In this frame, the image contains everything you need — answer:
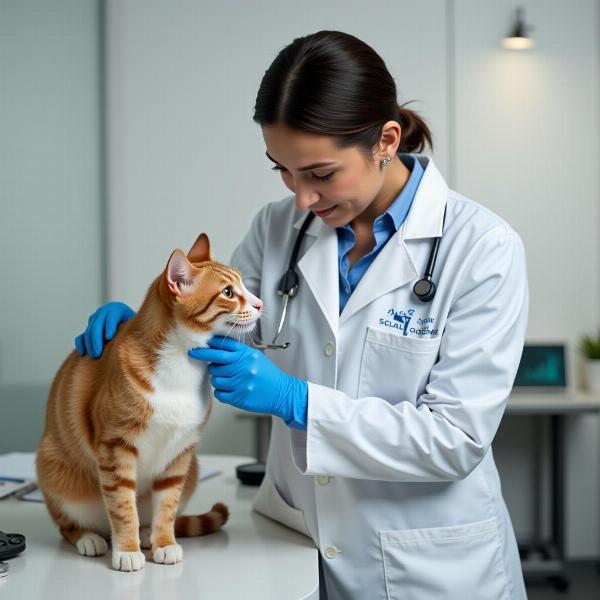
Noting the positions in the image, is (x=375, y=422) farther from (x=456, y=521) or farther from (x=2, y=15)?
(x=2, y=15)

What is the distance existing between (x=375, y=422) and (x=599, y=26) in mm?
3021

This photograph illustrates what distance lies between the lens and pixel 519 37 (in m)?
3.49

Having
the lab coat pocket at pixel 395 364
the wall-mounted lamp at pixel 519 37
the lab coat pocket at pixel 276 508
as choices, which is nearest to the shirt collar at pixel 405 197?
the lab coat pocket at pixel 395 364

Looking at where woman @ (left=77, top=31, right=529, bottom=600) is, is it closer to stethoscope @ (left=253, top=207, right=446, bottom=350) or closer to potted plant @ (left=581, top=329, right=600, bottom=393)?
stethoscope @ (left=253, top=207, right=446, bottom=350)

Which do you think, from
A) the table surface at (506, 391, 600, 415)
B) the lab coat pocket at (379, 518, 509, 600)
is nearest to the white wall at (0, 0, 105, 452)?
the lab coat pocket at (379, 518, 509, 600)

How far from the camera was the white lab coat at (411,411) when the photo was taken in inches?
47.1

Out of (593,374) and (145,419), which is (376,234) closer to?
(145,419)

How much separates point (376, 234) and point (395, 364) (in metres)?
0.26

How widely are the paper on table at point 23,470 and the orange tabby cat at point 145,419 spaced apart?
12.3 inches

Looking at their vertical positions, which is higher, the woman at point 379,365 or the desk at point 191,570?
the woman at point 379,365

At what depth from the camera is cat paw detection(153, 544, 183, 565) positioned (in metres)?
1.16

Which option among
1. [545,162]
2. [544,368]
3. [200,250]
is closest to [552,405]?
[544,368]

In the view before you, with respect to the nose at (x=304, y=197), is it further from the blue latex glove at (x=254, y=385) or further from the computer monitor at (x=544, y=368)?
the computer monitor at (x=544, y=368)

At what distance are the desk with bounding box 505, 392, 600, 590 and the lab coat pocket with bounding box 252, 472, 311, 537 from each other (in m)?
1.90
